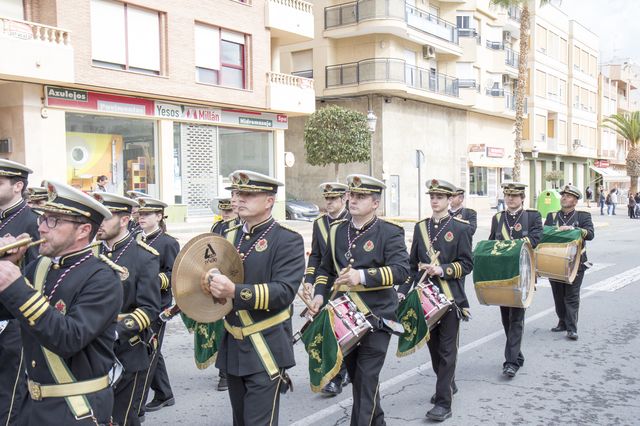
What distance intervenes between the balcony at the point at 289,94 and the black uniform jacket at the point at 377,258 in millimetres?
19909

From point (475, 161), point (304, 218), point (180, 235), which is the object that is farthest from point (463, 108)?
point (180, 235)

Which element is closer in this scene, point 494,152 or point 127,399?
point 127,399

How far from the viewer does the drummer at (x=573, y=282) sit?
27.9 ft

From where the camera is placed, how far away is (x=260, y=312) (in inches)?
156

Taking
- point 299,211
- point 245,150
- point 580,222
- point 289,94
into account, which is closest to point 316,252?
point 580,222

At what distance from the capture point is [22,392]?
4.23 m

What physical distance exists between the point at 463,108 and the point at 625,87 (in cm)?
4471

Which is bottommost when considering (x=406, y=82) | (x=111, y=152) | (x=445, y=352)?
(x=445, y=352)

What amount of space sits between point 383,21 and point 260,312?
28714 mm

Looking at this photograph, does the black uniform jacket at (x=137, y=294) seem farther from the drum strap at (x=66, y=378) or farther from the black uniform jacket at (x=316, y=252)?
the black uniform jacket at (x=316, y=252)

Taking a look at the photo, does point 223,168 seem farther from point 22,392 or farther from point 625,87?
point 625,87

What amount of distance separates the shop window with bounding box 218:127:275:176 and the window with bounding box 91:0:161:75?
4147mm

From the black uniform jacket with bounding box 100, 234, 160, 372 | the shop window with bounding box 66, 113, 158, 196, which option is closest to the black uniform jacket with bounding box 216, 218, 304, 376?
the black uniform jacket with bounding box 100, 234, 160, 372

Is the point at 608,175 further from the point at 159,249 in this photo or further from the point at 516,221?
the point at 159,249
